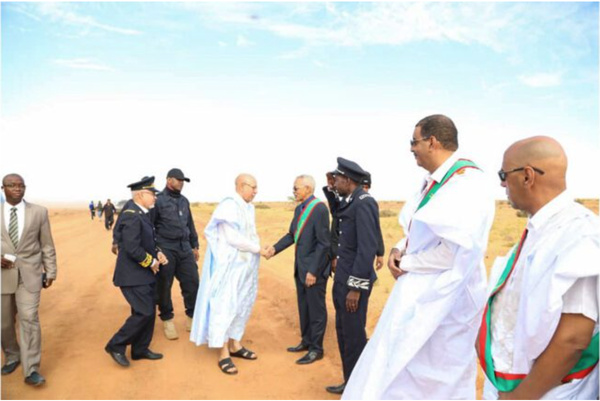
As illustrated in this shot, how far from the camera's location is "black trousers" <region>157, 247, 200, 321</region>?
22.9ft

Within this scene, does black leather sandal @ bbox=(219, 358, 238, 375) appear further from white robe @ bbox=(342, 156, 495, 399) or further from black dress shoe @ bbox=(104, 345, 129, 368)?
white robe @ bbox=(342, 156, 495, 399)

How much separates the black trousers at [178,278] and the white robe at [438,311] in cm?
452

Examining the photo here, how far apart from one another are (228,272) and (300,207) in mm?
1316

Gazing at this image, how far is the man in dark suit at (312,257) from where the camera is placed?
5914mm

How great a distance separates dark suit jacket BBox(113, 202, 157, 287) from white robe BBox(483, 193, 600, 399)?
452 cm

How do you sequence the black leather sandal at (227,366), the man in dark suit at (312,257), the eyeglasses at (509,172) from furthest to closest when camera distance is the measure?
the man in dark suit at (312,257) → the black leather sandal at (227,366) → the eyeglasses at (509,172)

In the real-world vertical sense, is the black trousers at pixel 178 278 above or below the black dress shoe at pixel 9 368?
above

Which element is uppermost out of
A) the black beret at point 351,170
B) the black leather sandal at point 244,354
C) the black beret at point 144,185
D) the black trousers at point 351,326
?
the black beret at point 351,170

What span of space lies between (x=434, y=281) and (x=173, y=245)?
506 centimetres

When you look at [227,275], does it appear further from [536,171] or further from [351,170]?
[536,171]

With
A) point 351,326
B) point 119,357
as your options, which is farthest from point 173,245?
point 351,326

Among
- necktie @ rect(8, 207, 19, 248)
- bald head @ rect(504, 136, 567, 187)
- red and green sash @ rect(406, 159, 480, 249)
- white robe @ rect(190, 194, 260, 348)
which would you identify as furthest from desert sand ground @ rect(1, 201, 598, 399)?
bald head @ rect(504, 136, 567, 187)

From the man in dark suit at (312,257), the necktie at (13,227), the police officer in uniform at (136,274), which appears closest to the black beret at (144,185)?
the police officer in uniform at (136,274)

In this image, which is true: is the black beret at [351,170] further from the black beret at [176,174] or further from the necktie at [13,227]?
the necktie at [13,227]
